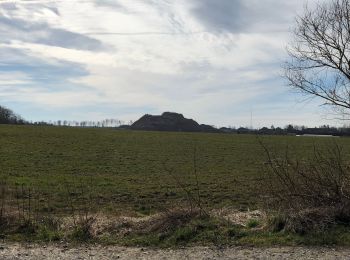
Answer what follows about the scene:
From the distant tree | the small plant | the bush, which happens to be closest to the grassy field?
the bush

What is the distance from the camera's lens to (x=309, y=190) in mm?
9062

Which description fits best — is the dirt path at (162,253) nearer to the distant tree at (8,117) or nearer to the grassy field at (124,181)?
the grassy field at (124,181)

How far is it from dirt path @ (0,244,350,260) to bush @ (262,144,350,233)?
1041 millimetres

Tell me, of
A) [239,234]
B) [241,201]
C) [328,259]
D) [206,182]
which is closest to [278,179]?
[239,234]

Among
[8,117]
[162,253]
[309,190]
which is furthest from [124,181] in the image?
[8,117]

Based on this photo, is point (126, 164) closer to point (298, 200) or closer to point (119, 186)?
point (119, 186)

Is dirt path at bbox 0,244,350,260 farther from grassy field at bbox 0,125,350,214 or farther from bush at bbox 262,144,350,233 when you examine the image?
grassy field at bbox 0,125,350,214

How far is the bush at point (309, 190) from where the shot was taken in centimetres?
813

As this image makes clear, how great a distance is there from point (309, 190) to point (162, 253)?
3.62 metres

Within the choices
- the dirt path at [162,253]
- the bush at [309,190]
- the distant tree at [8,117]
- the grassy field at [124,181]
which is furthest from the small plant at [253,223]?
the distant tree at [8,117]

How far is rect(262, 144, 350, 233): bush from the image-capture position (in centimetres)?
813

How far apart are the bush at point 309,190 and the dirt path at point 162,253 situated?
104cm

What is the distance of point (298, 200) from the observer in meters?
9.01

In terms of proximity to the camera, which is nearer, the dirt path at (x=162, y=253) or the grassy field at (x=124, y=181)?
the dirt path at (x=162, y=253)
